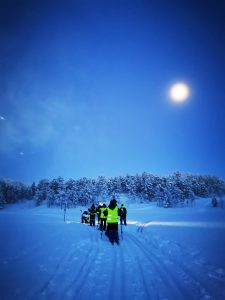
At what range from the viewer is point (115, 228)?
10484 mm

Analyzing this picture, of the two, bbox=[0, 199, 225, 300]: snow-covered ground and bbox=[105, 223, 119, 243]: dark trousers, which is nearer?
bbox=[0, 199, 225, 300]: snow-covered ground

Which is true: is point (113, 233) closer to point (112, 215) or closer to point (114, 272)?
point (112, 215)

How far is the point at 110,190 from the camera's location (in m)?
97.3

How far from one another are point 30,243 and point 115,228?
424 centimetres

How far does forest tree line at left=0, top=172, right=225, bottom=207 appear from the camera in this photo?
6739 cm

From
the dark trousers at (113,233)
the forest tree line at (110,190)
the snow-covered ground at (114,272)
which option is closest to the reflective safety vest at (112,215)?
the dark trousers at (113,233)

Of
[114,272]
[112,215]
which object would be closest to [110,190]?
[112,215]

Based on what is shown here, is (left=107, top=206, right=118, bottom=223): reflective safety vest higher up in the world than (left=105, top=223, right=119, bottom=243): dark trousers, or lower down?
higher up

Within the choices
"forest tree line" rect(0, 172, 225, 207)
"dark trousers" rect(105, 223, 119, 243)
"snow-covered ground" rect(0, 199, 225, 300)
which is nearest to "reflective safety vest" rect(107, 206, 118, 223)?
"dark trousers" rect(105, 223, 119, 243)

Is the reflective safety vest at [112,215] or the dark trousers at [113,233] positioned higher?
the reflective safety vest at [112,215]

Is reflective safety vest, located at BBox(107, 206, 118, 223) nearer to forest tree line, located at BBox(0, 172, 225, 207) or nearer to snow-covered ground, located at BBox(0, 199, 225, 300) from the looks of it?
snow-covered ground, located at BBox(0, 199, 225, 300)

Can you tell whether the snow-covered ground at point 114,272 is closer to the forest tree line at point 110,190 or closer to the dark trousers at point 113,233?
the dark trousers at point 113,233

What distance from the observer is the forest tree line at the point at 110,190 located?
67.4 meters

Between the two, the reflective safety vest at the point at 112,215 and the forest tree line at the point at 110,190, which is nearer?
the reflective safety vest at the point at 112,215
